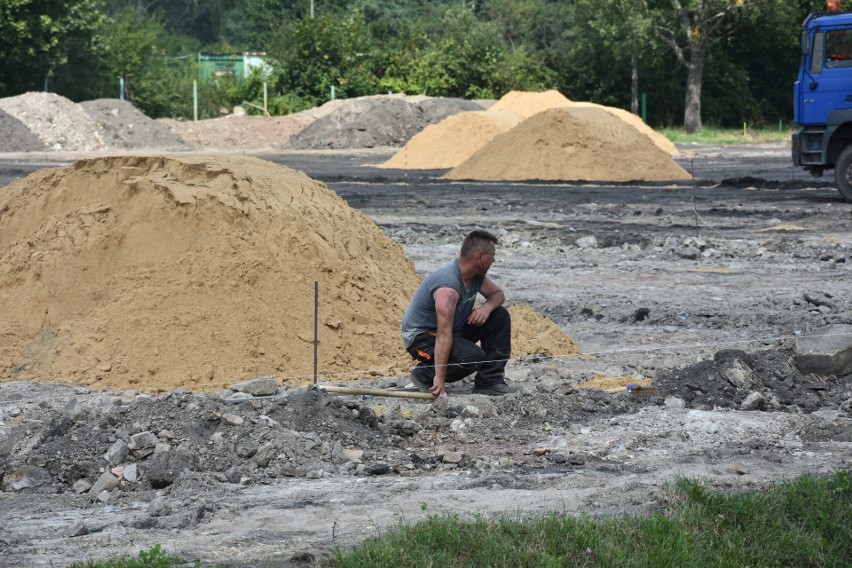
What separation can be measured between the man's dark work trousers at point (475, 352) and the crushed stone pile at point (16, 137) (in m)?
35.7

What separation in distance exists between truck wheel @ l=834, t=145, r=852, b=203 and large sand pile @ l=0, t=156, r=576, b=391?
1314 cm

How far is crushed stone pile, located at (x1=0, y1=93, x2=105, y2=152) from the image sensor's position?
42188mm

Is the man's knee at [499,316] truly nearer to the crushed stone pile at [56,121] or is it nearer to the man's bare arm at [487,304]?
the man's bare arm at [487,304]

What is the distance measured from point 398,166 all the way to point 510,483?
1141 inches

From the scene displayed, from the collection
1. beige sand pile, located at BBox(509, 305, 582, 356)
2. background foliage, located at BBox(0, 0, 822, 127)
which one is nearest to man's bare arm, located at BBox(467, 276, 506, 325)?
beige sand pile, located at BBox(509, 305, 582, 356)

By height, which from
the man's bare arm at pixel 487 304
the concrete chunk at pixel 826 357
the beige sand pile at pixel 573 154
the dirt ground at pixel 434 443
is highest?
the beige sand pile at pixel 573 154

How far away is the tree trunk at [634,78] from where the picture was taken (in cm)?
5170

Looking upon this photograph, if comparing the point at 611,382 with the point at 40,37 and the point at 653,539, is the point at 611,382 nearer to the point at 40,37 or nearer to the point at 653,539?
the point at 653,539

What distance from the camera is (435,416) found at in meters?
7.85

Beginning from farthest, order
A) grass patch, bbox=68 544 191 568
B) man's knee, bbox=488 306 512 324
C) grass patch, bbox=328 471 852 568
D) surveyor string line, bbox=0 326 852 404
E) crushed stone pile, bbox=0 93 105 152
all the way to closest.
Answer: crushed stone pile, bbox=0 93 105 152 < surveyor string line, bbox=0 326 852 404 < man's knee, bbox=488 306 512 324 < grass patch, bbox=328 471 852 568 < grass patch, bbox=68 544 191 568

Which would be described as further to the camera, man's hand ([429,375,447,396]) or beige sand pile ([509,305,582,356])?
beige sand pile ([509,305,582,356])

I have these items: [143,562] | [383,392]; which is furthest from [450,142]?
[143,562]

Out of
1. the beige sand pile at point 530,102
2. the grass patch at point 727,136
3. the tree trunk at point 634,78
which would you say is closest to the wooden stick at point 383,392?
the beige sand pile at point 530,102

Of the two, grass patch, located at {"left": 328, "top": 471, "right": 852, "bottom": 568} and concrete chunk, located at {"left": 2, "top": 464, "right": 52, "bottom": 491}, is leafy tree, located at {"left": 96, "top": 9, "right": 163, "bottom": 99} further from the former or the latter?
grass patch, located at {"left": 328, "top": 471, "right": 852, "bottom": 568}
